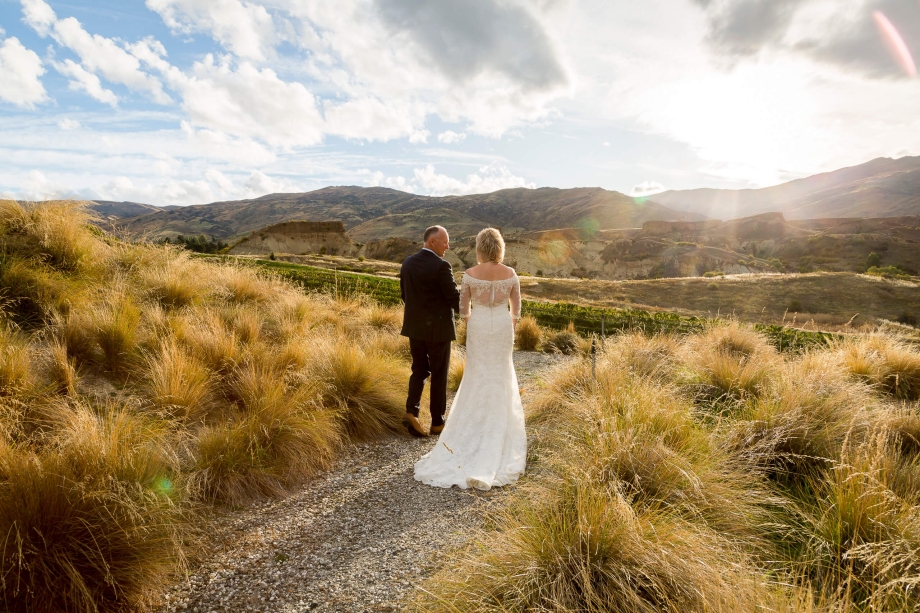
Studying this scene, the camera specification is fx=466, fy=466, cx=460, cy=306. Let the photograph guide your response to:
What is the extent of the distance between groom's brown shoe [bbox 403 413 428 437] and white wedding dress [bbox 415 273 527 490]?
70 centimetres

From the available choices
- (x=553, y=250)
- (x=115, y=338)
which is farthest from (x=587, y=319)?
(x=553, y=250)

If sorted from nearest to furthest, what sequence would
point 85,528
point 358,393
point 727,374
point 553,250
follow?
point 85,528 → point 358,393 → point 727,374 → point 553,250

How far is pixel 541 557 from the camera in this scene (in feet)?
8.41

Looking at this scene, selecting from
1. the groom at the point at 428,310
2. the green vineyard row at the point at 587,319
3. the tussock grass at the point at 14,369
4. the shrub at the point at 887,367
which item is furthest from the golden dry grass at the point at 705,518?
the green vineyard row at the point at 587,319

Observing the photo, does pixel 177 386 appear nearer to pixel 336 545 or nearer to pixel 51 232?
pixel 336 545

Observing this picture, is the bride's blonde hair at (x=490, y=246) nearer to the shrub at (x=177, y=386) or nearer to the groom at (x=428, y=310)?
the groom at (x=428, y=310)

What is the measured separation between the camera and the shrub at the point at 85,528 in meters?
2.52

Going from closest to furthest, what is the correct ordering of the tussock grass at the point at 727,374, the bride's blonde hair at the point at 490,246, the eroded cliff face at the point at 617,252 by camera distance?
the bride's blonde hair at the point at 490,246, the tussock grass at the point at 727,374, the eroded cliff face at the point at 617,252

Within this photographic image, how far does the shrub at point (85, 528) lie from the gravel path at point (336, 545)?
0.30 meters

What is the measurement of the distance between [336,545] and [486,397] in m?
2.43

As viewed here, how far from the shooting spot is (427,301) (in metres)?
5.84

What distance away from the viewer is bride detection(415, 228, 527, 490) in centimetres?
522

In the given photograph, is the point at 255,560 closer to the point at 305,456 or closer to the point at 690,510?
the point at 305,456

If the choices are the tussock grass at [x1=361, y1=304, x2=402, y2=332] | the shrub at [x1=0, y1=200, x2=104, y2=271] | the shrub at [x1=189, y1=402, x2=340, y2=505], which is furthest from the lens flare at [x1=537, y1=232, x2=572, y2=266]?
the shrub at [x1=189, y1=402, x2=340, y2=505]
